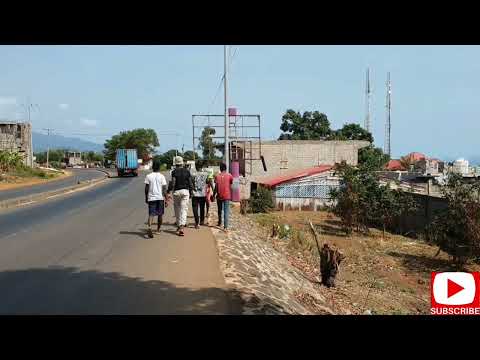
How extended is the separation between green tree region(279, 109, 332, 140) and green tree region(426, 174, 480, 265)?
4852 centimetres

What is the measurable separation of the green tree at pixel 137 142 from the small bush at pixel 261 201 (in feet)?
236

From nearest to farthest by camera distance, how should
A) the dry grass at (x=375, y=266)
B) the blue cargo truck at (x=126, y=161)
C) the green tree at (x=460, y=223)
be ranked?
the dry grass at (x=375, y=266)
the green tree at (x=460, y=223)
the blue cargo truck at (x=126, y=161)

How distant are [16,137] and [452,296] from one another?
51819 millimetres

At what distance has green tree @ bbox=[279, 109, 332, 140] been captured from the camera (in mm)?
65688

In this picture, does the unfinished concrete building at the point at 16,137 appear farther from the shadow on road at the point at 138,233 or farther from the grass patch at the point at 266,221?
the shadow on road at the point at 138,233

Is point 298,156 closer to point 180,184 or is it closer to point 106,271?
point 180,184

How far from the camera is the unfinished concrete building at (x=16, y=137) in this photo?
4928cm

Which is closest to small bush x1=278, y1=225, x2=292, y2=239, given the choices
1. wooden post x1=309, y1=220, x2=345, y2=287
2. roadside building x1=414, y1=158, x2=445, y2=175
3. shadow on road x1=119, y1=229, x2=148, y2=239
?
wooden post x1=309, y1=220, x2=345, y2=287

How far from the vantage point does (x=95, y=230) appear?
41.3 feet

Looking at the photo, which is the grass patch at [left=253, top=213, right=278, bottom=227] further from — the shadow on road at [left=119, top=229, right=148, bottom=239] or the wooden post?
the shadow on road at [left=119, top=229, right=148, bottom=239]

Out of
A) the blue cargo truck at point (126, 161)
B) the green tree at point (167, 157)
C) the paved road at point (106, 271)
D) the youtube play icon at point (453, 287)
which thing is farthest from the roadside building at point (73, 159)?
the youtube play icon at point (453, 287)
